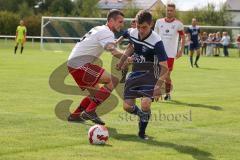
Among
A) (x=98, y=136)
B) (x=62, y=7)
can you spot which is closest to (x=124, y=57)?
(x=98, y=136)

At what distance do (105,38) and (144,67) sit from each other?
2.71 ft

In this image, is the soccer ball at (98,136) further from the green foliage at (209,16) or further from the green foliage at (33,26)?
the green foliage at (209,16)

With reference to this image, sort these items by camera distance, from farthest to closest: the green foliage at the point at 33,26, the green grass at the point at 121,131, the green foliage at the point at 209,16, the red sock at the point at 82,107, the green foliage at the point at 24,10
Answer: the green foliage at the point at 24,10
the green foliage at the point at 209,16
the green foliage at the point at 33,26
the red sock at the point at 82,107
the green grass at the point at 121,131

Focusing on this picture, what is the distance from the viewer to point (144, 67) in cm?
959

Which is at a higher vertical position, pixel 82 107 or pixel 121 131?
pixel 82 107

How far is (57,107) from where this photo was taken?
40.3ft

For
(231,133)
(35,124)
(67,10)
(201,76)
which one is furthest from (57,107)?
(67,10)

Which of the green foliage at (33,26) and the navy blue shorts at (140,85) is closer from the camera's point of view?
the navy blue shorts at (140,85)

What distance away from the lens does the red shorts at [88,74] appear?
10.3 metres

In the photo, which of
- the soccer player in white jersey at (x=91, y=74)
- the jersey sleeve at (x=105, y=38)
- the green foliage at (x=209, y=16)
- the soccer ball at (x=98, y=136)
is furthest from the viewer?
the green foliage at (x=209, y=16)

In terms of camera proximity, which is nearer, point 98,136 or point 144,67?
point 98,136

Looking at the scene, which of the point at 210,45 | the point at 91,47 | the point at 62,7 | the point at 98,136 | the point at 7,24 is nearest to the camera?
the point at 98,136

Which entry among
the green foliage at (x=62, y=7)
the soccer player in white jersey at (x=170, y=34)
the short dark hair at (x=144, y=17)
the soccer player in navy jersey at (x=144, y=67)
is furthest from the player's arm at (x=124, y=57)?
the green foliage at (x=62, y=7)

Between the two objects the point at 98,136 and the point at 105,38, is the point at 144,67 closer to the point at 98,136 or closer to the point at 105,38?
the point at 105,38
